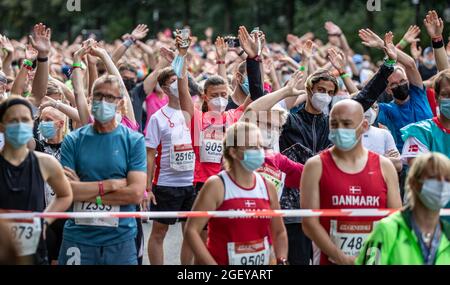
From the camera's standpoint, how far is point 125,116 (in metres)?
9.20

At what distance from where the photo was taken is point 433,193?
596 centimetres

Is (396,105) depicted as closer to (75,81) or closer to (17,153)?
(75,81)

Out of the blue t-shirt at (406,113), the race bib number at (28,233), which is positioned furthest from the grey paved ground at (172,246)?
the race bib number at (28,233)

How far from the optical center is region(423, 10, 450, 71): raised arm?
1071cm

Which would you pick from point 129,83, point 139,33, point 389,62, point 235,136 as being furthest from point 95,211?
point 129,83

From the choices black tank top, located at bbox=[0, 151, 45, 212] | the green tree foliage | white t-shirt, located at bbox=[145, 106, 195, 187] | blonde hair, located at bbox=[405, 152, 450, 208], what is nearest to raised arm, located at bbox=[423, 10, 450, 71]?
white t-shirt, located at bbox=[145, 106, 195, 187]

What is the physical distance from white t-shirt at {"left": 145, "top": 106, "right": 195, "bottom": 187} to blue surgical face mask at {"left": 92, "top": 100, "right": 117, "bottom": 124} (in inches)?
105

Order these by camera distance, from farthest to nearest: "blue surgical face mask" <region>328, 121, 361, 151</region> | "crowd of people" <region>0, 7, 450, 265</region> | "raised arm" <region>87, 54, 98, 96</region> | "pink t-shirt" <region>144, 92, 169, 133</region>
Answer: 1. "pink t-shirt" <region>144, 92, 169, 133</region>
2. "raised arm" <region>87, 54, 98, 96</region>
3. "blue surgical face mask" <region>328, 121, 361, 151</region>
4. "crowd of people" <region>0, 7, 450, 265</region>

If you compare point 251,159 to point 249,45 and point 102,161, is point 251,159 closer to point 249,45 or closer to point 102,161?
point 102,161

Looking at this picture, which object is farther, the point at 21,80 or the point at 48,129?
the point at 21,80

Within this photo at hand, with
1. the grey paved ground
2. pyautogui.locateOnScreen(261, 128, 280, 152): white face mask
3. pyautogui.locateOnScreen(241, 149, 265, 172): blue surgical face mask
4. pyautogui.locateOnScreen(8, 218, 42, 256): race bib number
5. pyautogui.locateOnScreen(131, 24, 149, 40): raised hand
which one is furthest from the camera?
pyautogui.locateOnScreen(131, 24, 149, 40): raised hand

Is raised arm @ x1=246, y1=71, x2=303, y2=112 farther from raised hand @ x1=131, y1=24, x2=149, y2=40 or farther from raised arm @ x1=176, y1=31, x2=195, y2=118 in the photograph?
raised hand @ x1=131, y1=24, x2=149, y2=40

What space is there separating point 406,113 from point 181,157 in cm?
236
